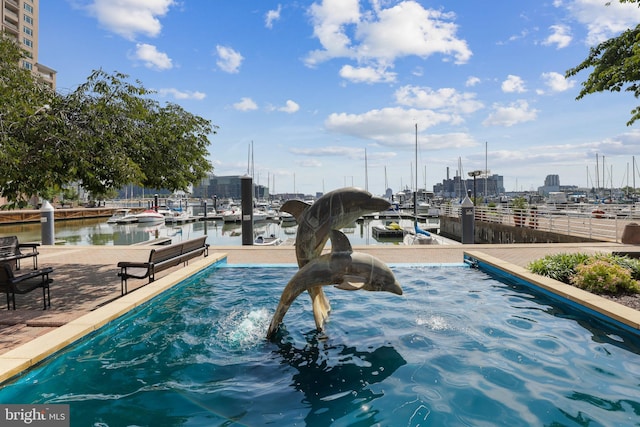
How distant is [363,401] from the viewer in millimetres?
4801

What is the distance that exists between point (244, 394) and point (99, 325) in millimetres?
3146

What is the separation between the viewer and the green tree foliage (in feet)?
25.3

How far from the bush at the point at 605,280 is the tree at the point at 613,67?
6462 mm

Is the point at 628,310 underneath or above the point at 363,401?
above

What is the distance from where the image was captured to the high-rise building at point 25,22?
66.4m

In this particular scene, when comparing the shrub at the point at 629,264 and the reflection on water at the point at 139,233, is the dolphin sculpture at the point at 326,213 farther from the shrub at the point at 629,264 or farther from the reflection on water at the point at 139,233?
the reflection on water at the point at 139,233

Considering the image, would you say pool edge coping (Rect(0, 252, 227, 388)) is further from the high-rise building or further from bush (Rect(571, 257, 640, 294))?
the high-rise building

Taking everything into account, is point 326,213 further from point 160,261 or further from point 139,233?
point 139,233

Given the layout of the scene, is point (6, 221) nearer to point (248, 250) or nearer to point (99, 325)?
point (248, 250)

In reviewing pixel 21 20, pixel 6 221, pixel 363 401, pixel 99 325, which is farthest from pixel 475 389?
pixel 21 20

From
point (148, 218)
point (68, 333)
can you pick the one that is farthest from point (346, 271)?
point (148, 218)

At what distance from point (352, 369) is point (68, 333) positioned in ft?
14.6

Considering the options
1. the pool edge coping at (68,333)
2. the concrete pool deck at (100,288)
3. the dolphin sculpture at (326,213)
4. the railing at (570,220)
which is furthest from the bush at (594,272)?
the pool edge coping at (68,333)

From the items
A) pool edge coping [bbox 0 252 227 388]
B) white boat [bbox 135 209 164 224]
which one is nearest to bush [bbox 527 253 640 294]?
pool edge coping [bbox 0 252 227 388]
